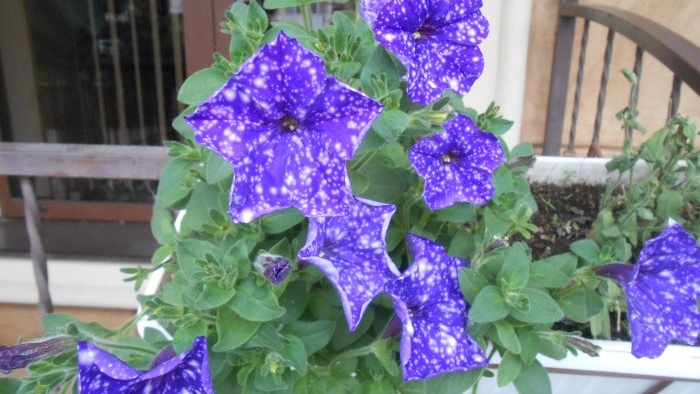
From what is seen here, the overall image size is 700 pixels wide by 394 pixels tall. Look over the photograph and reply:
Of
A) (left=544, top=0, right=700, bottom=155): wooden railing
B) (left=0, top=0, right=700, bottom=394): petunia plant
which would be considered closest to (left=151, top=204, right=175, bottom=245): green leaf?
(left=0, top=0, right=700, bottom=394): petunia plant

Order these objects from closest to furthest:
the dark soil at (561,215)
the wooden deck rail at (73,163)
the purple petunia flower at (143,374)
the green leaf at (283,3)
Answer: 1. the purple petunia flower at (143,374)
2. the green leaf at (283,3)
3. the wooden deck rail at (73,163)
4. the dark soil at (561,215)

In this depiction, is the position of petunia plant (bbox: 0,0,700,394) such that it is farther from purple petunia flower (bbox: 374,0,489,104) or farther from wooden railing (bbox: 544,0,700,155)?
wooden railing (bbox: 544,0,700,155)

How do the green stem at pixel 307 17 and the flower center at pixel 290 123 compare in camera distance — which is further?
the green stem at pixel 307 17

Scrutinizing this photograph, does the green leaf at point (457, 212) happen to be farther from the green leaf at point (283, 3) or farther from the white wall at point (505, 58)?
the white wall at point (505, 58)

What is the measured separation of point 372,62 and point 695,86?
502 millimetres

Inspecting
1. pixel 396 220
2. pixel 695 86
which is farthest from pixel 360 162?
pixel 695 86

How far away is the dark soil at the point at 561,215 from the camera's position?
3.26ft

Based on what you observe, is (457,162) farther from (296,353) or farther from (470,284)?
(296,353)

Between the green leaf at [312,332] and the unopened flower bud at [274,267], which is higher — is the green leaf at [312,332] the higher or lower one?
the lower one

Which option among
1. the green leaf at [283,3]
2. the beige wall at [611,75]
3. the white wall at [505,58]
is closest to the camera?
the green leaf at [283,3]

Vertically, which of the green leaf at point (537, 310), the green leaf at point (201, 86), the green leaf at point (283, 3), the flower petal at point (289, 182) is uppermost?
the green leaf at point (283, 3)

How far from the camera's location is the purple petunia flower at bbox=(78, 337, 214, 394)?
1.39ft

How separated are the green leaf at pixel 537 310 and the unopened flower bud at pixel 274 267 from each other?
0.22m

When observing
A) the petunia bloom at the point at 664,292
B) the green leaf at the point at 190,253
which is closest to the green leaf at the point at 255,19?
the green leaf at the point at 190,253
